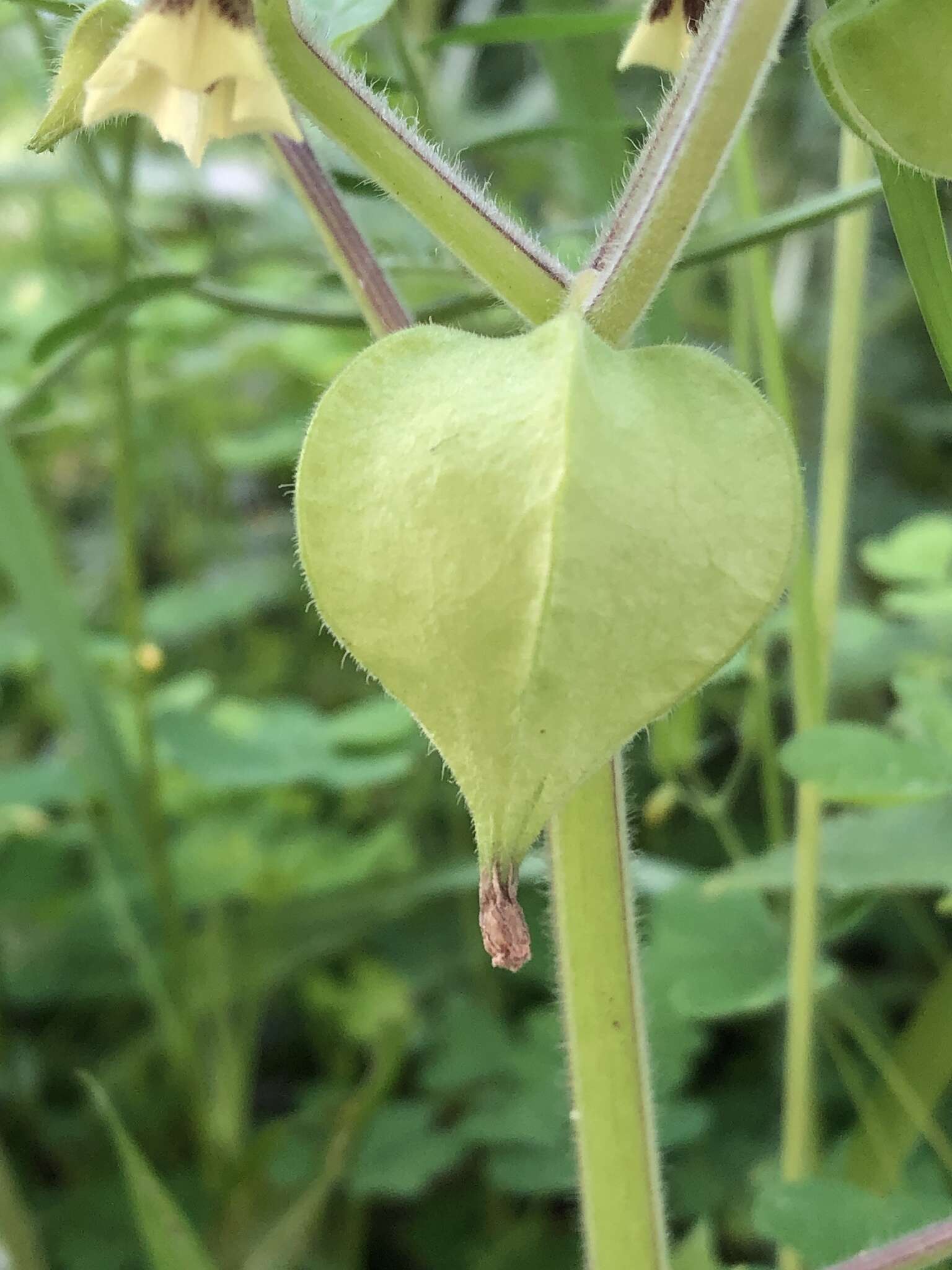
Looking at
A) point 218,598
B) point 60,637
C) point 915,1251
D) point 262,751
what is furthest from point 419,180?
point 218,598

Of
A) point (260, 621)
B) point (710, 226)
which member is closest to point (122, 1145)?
point (710, 226)

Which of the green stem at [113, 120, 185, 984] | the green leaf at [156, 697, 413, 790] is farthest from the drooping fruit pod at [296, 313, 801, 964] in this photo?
the green leaf at [156, 697, 413, 790]

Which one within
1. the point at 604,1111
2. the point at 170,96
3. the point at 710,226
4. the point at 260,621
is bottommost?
the point at 260,621

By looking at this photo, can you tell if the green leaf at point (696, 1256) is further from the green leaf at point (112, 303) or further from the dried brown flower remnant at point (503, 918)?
the green leaf at point (112, 303)

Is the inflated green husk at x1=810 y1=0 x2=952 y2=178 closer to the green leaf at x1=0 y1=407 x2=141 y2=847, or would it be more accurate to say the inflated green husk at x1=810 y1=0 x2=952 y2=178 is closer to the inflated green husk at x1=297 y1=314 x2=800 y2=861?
the inflated green husk at x1=297 y1=314 x2=800 y2=861

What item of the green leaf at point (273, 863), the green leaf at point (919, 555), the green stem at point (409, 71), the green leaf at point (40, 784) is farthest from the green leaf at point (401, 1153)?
the green stem at point (409, 71)

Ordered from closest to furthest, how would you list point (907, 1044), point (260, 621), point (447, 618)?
point (447, 618)
point (907, 1044)
point (260, 621)

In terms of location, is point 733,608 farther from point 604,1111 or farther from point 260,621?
point 260,621

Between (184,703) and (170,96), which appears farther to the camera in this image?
(184,703)
